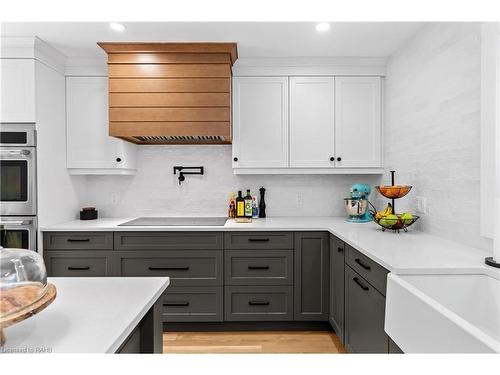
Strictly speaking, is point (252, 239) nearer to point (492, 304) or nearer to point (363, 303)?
point (363, 303)

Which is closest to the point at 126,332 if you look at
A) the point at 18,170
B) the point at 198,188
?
the point at 18,170

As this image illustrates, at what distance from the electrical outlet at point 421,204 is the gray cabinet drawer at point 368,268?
2.07 feet

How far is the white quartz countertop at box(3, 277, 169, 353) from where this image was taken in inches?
26.5

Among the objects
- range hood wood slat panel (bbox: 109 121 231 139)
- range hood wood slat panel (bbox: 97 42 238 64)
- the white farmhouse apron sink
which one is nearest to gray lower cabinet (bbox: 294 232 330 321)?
range hood wood slat panel (bbox: 109 121 231 139)

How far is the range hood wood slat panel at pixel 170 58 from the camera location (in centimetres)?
269

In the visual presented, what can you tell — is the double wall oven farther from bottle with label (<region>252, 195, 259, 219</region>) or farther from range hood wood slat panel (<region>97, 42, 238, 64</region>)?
bottle with label (<region>252, 195, 259, 219</region>)

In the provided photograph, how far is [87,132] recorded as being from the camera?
2.93 m

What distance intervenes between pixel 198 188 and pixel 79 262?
123 cm

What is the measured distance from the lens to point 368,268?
1749mm

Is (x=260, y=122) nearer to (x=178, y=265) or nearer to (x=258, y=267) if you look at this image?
(x=258, y=267)

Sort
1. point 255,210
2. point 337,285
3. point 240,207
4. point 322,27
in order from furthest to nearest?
point 255,210 < point 240,207 < point 337,285 < point 322,27

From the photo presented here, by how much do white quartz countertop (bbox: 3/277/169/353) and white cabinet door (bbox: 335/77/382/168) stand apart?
2.29 metres

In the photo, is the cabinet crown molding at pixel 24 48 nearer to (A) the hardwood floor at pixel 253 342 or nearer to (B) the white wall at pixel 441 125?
(A) the hardwood floor at pixel 253 342
